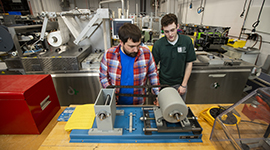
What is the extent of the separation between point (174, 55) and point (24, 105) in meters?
1.33

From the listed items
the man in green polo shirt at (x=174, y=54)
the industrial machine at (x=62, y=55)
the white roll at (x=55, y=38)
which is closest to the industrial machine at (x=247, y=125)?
the man in green polo shirt at (x=174, y=54)

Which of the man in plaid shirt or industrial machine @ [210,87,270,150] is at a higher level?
the man in plaid shirt

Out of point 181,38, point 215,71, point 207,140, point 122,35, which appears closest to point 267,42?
point 215,71

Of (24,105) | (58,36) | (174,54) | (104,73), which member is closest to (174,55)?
(174,54)

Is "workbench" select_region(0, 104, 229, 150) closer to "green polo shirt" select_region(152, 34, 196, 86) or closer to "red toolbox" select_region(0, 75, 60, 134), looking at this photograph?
"red toolbox" select_region(0, 75, 60, 134)

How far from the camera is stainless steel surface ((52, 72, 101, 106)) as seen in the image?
6.45 ft

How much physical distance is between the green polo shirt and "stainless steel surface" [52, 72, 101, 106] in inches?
40.9

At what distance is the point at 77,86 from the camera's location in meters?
2.05

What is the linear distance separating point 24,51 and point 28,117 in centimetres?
148

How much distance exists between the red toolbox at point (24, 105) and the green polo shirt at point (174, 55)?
3.65 feet

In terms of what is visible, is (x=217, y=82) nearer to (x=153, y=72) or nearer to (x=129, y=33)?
(x=153, y=72)

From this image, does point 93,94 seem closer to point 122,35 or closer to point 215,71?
point 122,35

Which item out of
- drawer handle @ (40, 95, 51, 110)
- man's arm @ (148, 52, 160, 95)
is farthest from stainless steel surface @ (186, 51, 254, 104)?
drawer handle @ (40, 95, 51, 110)

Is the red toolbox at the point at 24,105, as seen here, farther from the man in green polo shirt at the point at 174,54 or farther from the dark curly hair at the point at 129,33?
the man in green polo shirt at the point at 174,54
